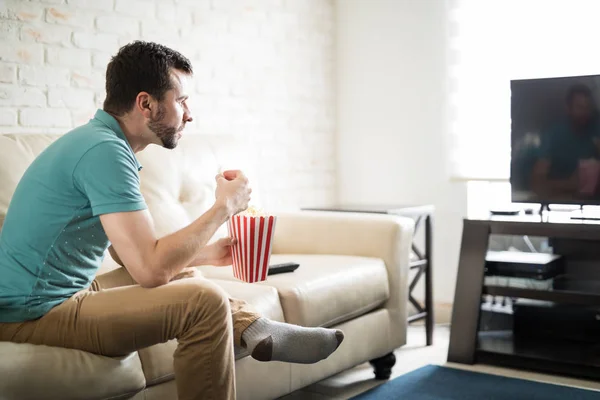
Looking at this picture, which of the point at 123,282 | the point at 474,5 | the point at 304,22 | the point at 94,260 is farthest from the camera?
the point at 304,22

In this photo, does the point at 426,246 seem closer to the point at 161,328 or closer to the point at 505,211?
the point at 505,211

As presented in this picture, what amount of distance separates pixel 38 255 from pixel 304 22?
2711 millimetres

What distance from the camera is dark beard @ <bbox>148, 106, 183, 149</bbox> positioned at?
189 cm

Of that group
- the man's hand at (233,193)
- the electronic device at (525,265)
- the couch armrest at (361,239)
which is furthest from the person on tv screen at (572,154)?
the man's hand at (233,193)

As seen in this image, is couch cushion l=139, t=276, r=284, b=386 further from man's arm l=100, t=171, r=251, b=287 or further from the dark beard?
the dark beard

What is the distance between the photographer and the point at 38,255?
5.79 ft

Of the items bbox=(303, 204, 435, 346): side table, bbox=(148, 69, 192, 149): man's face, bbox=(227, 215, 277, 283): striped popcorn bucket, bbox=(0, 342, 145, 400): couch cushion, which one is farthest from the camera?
bbox=(303, 204, 435, 346): side table

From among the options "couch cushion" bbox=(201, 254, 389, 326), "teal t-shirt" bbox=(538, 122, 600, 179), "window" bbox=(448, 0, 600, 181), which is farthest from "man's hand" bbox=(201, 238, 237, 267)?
"window" bbox=(448, 0, 600, 181)

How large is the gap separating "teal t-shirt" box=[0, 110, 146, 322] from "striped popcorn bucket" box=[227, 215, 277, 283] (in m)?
0.38

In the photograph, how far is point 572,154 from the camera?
3.17 metres

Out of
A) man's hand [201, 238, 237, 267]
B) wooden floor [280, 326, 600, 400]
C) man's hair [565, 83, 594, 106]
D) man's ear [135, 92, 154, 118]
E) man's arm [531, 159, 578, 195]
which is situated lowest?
wooden floor [280, 326, 600, 400]

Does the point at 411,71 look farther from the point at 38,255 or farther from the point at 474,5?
the point at 38,255

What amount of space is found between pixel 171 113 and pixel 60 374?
658 mm

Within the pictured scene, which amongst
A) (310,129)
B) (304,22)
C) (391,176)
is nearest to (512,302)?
(391,176)
